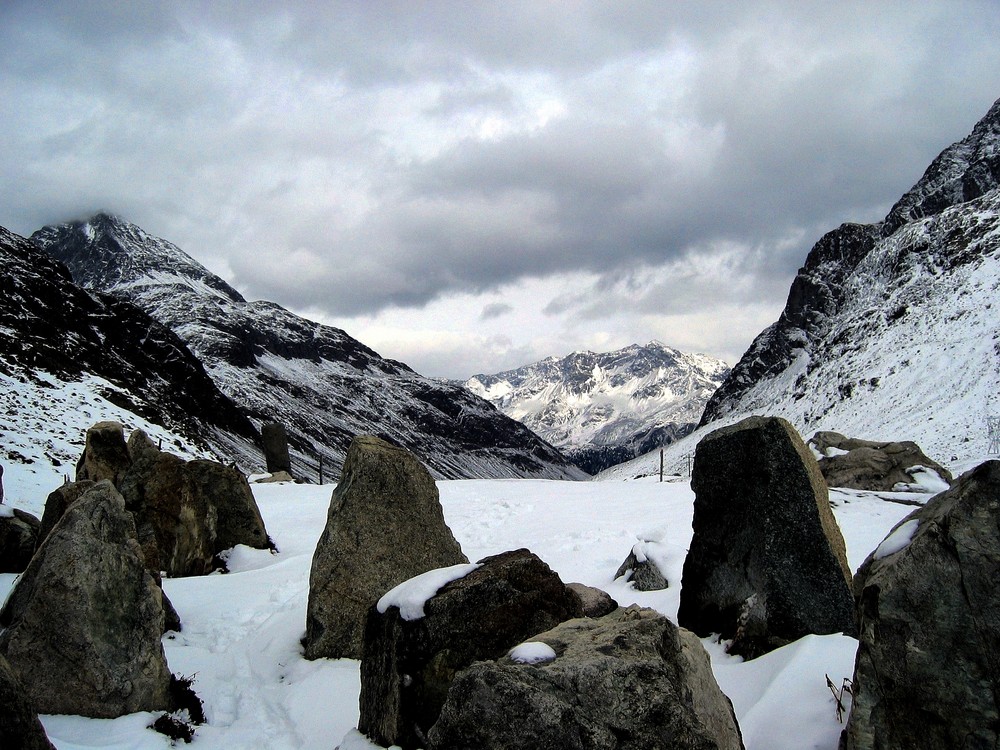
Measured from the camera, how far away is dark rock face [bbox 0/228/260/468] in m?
38.6

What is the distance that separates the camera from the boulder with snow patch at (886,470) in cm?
1994

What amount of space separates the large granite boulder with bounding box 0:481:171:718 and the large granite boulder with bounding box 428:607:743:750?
463 centimetres

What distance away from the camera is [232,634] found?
10.4m

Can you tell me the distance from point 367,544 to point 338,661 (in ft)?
5.39

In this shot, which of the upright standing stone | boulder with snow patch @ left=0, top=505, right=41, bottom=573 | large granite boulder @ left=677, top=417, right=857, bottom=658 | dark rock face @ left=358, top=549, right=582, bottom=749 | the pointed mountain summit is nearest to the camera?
dark rock face @ left=358, top=549, right=582, bottom=749

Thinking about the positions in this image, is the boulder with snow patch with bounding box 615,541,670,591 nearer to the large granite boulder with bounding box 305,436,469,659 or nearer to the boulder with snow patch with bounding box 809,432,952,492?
the large granite boulder with bounding box 305,436,469,659

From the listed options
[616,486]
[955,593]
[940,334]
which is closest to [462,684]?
[955,593]

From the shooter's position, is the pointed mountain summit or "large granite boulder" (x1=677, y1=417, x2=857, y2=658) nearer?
"large granite boulder" (x1=677, y1=417, x2=857, y2=658)

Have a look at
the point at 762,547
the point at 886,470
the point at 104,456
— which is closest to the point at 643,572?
the point at 762,547

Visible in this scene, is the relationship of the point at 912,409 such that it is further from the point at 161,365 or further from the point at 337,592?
the point at 161,365

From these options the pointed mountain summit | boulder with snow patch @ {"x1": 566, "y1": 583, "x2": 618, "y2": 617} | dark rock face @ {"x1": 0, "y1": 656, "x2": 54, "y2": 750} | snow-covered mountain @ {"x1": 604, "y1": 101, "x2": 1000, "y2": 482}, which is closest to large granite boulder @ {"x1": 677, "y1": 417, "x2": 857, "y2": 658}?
boulder with snow patch @ {"x1": 566, "y1": 583, "x2": 618, "y2": 617}

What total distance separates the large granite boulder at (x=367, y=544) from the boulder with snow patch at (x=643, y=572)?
120 inches

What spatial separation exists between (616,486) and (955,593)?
74.6ft

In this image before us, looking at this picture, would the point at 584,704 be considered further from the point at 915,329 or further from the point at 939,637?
the point at 915,329
